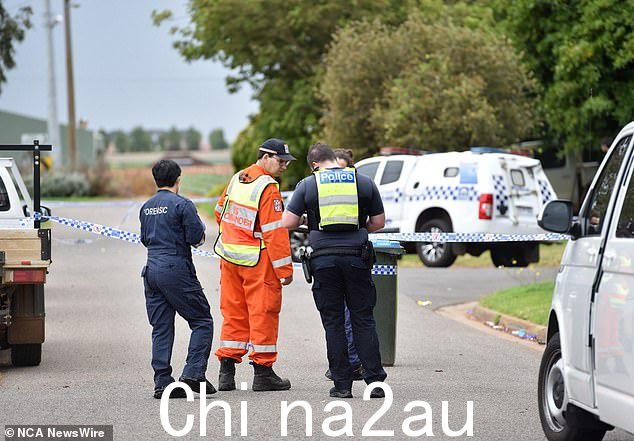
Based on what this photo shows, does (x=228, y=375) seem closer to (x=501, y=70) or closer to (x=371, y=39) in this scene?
(x=501, y=70)

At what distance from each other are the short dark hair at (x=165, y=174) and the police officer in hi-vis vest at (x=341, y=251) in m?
0.91

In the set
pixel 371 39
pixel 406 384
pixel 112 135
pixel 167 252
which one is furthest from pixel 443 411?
pixel 112 135

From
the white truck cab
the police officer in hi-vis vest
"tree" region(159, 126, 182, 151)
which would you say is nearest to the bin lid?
the police officer in hi-vis vest

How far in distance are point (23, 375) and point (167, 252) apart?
2.41 m

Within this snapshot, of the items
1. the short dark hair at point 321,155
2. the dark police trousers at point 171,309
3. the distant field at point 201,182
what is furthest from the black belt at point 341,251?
the distant field at point 201,182

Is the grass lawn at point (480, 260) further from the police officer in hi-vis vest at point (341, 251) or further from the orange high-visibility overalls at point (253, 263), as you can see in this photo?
the police officer in hi-vis vest at point (341, 251)

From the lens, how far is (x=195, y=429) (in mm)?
8477

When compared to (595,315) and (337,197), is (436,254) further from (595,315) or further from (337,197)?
(595,315)

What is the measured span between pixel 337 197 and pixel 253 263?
0.87 m

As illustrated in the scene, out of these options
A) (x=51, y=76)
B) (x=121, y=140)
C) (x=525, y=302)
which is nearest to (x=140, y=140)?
(x=121, y=140)

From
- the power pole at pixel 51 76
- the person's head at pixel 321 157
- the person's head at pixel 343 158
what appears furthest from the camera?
the power pole at pixel 51 76

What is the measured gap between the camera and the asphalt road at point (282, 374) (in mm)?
8750

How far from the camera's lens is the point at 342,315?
9.84m

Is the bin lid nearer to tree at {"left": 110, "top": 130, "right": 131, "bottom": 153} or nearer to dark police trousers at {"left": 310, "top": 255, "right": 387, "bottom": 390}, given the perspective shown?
dark police trousers at {"left": 310, "top": 255, "right": 387, "bottom": 390}
